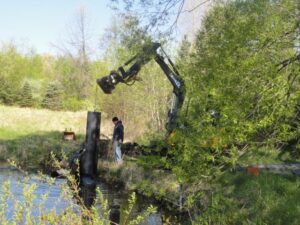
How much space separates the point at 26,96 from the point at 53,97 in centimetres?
257

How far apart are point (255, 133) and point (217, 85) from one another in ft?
2.84

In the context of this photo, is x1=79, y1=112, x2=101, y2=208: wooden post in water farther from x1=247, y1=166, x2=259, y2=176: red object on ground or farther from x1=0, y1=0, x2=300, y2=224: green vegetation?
x1=0, y1=0, x2=300, y2=224: green vegetation

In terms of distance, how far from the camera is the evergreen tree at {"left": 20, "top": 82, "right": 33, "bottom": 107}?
47.9 m

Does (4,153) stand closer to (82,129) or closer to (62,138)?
(62,138)

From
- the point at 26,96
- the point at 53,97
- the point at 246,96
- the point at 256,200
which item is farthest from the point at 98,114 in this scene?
the point at 26,96

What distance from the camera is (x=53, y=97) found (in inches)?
1890

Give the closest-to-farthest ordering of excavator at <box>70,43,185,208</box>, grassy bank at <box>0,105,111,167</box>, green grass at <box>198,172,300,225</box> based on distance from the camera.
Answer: green grass at <box>198,172,300,225</box> < excavator at <box>70,43,185,208</box> < grassy bank at <box>0,105,111,167</box>

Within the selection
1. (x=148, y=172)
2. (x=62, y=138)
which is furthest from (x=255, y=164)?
(x=62, y=138)

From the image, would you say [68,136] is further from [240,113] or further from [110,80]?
[240,113]

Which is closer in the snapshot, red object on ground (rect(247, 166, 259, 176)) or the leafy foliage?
the leafy foliage

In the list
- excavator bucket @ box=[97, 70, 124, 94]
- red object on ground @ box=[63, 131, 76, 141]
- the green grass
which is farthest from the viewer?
red object on ground @ box=[63, 131, 76, 141]

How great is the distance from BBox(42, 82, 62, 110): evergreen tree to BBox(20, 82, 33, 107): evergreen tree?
49.7 inches

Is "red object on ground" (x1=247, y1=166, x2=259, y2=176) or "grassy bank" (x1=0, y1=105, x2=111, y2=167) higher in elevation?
"grassy bank" (x1=0, y1=105, x2=111, y2=167)

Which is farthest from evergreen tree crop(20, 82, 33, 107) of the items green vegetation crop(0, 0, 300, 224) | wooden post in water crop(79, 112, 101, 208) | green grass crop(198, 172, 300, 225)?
green grass crop(198, 172, 300, 225)
